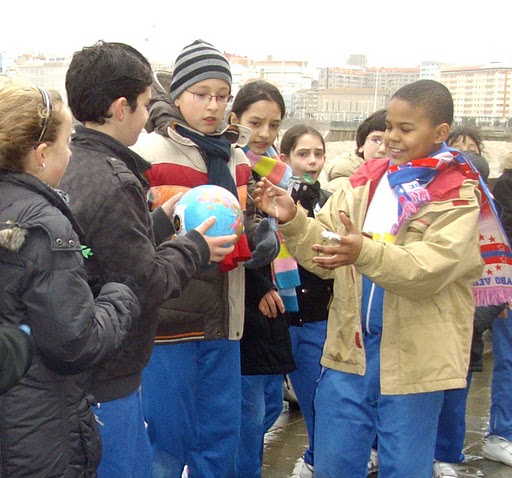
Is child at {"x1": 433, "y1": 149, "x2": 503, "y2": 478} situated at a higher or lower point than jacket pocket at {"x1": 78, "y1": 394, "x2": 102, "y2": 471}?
lower

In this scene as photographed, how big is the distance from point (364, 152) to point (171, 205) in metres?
2.32

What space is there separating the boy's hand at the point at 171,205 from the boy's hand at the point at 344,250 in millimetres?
602

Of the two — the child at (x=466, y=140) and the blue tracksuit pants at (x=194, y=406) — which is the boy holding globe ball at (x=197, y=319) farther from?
the child at (x=466, y=140)

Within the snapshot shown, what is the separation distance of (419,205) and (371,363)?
2.24 feet

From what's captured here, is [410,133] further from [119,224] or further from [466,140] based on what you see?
[466,140]


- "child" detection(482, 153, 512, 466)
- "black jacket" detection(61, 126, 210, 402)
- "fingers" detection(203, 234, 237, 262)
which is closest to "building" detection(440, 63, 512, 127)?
"child" detection(482, 153, 512, 466)

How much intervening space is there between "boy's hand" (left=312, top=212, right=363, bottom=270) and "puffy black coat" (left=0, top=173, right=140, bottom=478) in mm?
967

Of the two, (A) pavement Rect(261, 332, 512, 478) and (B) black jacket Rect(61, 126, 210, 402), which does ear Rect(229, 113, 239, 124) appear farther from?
(A) pavement Rect(261, 332, 512, 478)

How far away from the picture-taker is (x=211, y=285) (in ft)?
11.4

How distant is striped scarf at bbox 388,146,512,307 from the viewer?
3.27m

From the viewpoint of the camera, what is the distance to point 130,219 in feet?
8.57

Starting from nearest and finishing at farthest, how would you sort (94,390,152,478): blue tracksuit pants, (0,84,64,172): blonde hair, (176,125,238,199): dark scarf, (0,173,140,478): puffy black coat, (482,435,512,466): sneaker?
(0,173,140,478): puffy black coat
(0,84,64,172): blonde hair
(94,390,152,478): blue tracksuit pants
(176,125,238,199): dark scarf
(482,435,512,466): sneaker

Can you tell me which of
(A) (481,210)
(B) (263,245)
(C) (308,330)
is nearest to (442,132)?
(A) (481,210)

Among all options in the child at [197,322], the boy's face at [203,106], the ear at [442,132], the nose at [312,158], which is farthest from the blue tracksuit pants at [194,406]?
the nose at [312,158]
